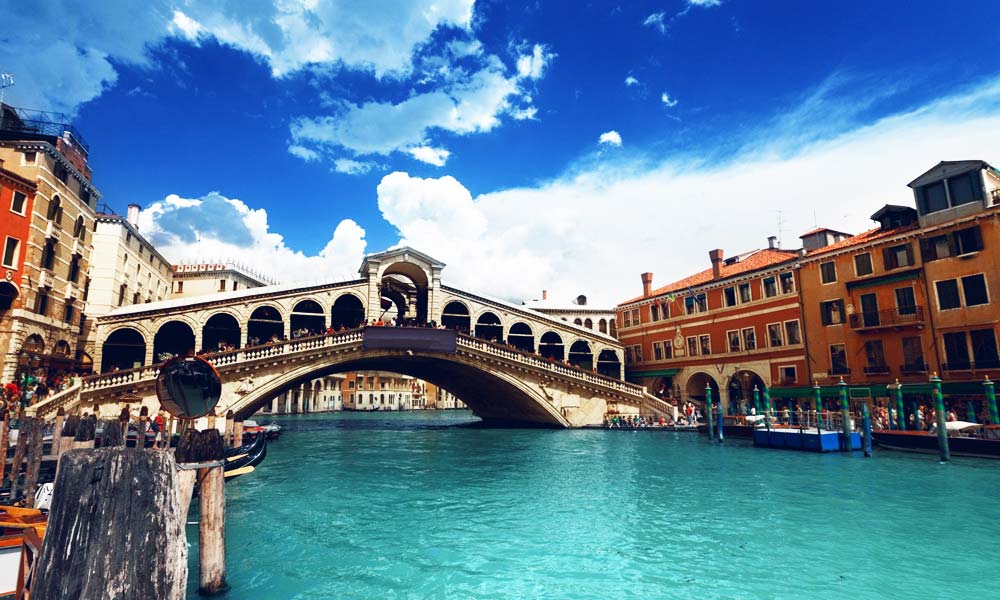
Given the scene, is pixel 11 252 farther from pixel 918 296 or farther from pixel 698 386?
pixel 918 296

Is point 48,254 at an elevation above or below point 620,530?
above

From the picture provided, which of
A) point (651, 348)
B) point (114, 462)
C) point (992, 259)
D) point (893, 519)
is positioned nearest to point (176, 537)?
point (114, 462)

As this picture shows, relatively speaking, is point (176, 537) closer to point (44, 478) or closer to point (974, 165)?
point (44, 478)

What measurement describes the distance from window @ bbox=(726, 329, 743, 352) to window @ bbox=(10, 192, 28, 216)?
36378 millimetres

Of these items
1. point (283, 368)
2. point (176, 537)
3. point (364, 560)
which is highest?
point (283, 368)

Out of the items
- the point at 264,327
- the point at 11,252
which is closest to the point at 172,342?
the point at 264,327

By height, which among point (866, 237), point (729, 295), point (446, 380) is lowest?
point (446, 380)

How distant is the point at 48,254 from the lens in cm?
2355

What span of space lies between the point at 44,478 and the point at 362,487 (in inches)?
306

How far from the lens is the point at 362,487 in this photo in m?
14.6

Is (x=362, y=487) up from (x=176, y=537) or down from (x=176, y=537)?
down

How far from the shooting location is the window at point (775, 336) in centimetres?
2980

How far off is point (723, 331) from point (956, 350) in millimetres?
12085

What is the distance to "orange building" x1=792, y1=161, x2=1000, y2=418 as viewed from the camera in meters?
21.8
